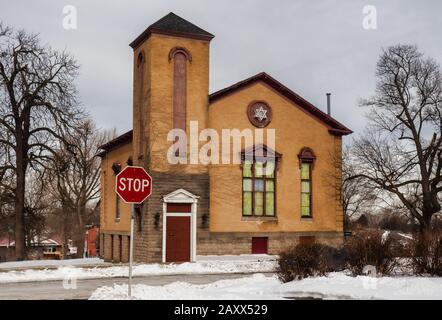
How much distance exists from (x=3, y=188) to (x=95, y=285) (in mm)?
21779

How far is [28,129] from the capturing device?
3759 centimetres

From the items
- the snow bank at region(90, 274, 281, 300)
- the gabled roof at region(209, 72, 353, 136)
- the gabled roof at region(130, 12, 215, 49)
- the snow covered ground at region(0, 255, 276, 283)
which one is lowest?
the snow covered ground at region(0, 255, 276, 283)

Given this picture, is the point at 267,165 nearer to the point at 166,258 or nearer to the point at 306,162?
the point at 306,162

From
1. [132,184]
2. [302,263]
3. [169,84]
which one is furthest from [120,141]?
[132,184]

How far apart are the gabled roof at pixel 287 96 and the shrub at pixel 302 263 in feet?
53.0

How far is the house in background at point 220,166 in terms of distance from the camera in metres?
31.0

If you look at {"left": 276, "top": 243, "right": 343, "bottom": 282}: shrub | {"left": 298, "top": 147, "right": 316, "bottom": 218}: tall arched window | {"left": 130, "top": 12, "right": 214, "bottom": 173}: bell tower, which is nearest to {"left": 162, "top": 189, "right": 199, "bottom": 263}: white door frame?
{"left": 130, "top": 12, "right": 214, "bottom": 173}: bell tower

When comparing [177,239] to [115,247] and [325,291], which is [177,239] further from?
[325,291]

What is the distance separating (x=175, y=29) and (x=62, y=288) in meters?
16.6

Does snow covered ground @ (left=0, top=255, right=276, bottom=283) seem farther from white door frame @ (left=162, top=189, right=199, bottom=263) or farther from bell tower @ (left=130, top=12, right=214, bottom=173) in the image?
bell tower @ (left=130, top=12, right=214, bottom=173)

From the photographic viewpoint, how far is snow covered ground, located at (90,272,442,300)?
46.1ft

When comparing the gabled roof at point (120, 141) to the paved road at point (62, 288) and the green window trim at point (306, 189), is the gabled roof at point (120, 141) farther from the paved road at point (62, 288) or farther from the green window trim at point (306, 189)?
the paved road at point (62, 288)

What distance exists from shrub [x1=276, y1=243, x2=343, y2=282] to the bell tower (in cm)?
1432
